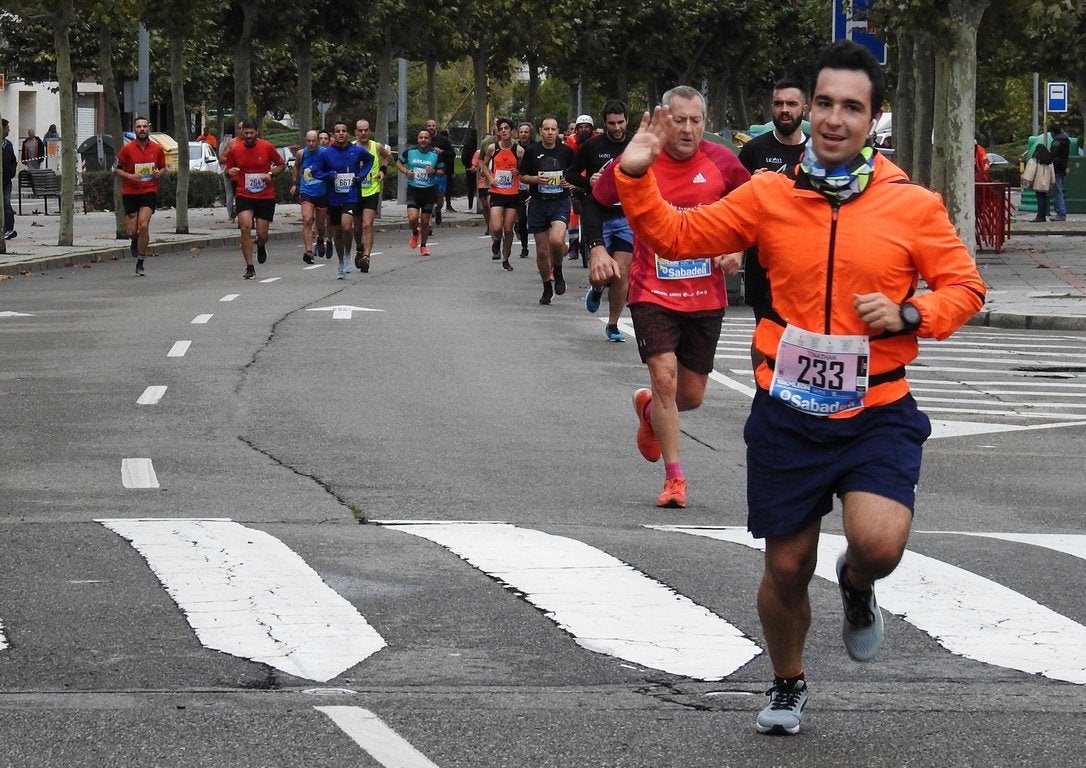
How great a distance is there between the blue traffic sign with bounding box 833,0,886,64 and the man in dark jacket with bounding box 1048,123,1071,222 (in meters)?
20.0

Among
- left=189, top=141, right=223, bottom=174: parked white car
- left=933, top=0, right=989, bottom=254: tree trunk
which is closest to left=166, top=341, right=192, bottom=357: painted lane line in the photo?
left=933, top=0, right=989, bottom=254: tree trunk

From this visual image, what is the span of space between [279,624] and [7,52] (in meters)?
60.1

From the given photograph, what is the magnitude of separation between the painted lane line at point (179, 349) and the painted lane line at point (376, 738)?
10655 millimetres

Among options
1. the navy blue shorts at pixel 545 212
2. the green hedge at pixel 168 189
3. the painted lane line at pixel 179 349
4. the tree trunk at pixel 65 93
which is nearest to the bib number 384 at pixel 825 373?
the painted lane line at pixel 179 349

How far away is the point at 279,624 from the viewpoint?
255 inches

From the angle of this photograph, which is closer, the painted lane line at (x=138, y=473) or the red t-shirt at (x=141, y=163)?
the painted lane line at (x=138, y=473)

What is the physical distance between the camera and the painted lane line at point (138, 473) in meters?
9.73

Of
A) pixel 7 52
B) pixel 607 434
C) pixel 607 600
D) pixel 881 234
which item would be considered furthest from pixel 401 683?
pixel 7 52

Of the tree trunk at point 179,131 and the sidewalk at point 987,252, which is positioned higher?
the tree trunk at point 179,131

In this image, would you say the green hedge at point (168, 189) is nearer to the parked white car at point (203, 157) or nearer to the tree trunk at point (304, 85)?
the tree trunk at point (304, 85)

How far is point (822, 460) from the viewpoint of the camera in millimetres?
5074

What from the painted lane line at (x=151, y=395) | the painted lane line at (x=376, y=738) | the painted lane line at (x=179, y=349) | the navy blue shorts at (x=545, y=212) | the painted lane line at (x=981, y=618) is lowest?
the painted lane line at (x=151, y=395)

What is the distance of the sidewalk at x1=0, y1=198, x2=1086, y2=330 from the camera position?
2127cm

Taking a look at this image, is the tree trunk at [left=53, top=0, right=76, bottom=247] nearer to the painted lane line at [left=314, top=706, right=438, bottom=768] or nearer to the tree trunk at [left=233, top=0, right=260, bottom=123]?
the tree trunk at [left=233, top=0, right=260, bottom=123]
